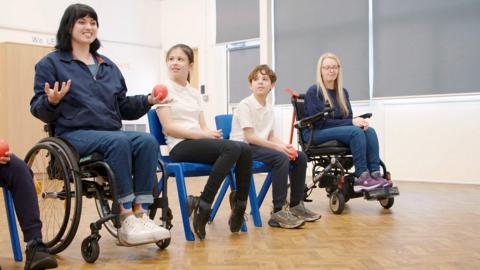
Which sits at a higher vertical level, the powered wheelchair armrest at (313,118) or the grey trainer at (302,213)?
the powered wheelchair armrest at (313,118)

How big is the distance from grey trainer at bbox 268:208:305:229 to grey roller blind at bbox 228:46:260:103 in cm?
454

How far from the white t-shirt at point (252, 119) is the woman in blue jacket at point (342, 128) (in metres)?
0.44

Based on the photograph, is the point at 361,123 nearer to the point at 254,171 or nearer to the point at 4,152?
the point at 254,171

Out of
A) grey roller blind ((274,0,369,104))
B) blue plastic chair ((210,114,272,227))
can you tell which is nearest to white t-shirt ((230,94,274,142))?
blue plastic chair ((210,114,272,227))

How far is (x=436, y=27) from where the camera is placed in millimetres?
5293

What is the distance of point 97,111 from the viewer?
2.12m

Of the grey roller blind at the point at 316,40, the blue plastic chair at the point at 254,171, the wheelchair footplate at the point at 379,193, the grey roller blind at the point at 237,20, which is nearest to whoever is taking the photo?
the blue plastic chair at the point at 254,171

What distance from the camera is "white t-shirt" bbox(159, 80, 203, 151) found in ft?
8.50

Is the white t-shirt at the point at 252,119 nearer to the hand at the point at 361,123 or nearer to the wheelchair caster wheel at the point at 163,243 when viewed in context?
the hand at the point at 361,123

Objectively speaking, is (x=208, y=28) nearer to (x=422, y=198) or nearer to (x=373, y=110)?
(x=373, y=110)

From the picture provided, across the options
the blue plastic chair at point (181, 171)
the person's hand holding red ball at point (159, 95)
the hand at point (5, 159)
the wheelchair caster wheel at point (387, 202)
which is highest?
the person's hand holding red ball at point (159, 95)

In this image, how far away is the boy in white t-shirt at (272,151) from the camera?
9.08 feet

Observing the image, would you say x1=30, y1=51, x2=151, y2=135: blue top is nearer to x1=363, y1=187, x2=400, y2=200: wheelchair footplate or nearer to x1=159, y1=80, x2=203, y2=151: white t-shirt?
x1=159, y1=80, x2=203, y2=151: white t-shirt

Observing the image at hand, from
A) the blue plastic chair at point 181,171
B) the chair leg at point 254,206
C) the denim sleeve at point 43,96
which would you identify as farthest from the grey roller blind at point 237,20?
the denim sleeve at point 43,96
